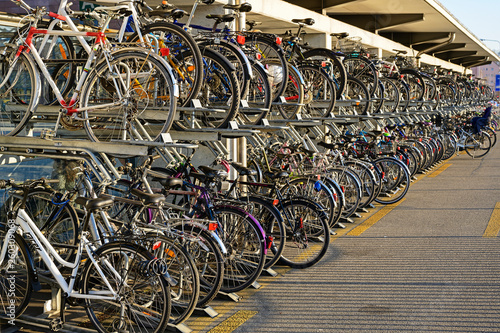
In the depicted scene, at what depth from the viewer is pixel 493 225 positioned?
25.6 ft

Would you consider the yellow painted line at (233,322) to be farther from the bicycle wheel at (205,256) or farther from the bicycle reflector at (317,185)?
the bicycle reflector at (317,185)

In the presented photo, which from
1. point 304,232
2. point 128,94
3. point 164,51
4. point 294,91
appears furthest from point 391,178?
point 128,94

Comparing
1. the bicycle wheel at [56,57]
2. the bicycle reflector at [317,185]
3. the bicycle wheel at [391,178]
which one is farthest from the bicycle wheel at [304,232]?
the bicycle wheel at [391,178]

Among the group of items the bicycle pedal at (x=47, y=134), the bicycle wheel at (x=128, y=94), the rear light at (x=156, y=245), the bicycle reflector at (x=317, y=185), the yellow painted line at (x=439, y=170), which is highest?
the bicycle wheel at (x=128, y=94)

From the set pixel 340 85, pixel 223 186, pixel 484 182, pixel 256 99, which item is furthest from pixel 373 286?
pixel 484 182

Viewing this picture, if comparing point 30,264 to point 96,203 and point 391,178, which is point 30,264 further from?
point 391,178

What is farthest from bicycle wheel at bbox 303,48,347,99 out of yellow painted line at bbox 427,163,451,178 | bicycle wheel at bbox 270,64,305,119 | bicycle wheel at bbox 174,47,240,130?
yellow painted line at bbox 427,163,451,178

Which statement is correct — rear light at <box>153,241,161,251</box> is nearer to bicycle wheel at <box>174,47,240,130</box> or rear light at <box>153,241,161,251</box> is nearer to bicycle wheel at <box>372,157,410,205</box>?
bicycle wheel at <box>174,47,240,130</box>

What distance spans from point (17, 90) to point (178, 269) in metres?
2.88

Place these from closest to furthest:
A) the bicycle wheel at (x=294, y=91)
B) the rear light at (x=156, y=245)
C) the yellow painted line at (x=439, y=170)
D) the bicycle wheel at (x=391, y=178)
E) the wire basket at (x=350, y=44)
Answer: the rear light at (x=156, y=245) < the bicycle wheel at (x=294, y=91) < the bicycle wheel at (x=391, y=178) < the wire basket at (x=350, y=44) < the yellow painted line at (x=439, y=170)

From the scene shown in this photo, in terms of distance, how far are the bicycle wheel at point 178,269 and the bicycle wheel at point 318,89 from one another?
4217mm

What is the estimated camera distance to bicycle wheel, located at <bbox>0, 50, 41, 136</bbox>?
529 cm

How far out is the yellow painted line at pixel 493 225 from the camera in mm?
7328

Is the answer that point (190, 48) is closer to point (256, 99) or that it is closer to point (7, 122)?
point (256, 99)
